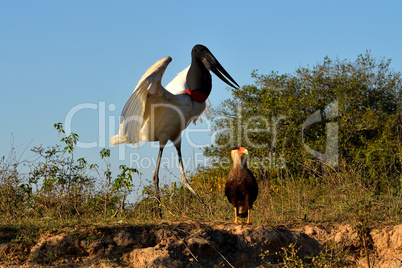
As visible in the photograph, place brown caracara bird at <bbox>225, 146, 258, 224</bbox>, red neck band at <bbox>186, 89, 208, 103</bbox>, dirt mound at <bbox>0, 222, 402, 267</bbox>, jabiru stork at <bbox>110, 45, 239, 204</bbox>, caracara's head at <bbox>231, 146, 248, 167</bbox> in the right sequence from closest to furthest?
dirt mound at <bbox>0, 222, 402, 267</bbox> → brown caracara bird at <bbox>225, 146, 258, 224</bbox> → caracara's head at <bbox>231, 146, 248, 167</bbox> → jabiru stork at <bbox>110, 45, 239, 204</bbox> → red neck band at <bbox>186, 89, 208, 103</bbox>

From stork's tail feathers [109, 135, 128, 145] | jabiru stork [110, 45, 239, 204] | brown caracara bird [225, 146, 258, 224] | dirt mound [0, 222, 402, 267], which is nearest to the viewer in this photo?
dirt mound [0, 222, 402, 267]

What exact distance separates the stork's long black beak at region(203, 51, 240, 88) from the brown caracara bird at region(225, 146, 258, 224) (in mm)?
2318

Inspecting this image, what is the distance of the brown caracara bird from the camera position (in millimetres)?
5605

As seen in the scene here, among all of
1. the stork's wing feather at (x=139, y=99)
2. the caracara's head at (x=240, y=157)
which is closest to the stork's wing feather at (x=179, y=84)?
the stork's wing feather at (x=139, y=99)

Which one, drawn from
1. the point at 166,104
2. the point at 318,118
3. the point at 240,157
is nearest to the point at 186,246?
the point at 240,157

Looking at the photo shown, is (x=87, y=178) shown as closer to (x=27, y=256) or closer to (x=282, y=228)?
(x=27, y=256)

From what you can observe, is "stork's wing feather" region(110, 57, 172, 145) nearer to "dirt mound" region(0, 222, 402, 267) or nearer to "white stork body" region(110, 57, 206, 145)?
"white stork body" region(110, 57, 206, 145)

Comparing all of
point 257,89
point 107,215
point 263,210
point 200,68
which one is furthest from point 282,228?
point 257,89

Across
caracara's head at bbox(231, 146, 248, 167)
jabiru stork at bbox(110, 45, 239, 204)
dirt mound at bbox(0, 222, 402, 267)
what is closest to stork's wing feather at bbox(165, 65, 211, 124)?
jabiru stork at bbox(110, 45, 239, 204)

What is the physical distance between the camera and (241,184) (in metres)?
5.59

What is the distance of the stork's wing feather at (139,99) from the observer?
6512mm

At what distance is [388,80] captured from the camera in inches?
620

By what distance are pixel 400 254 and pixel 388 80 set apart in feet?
37.8

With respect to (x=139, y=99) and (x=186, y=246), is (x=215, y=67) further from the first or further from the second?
(x=186, y=246)
